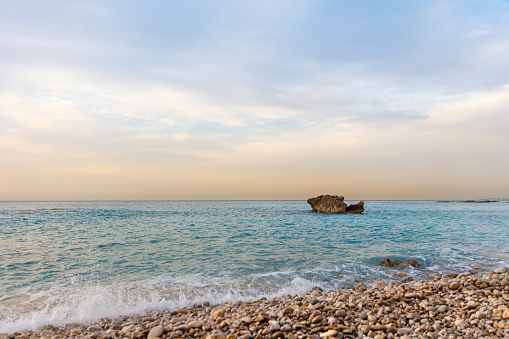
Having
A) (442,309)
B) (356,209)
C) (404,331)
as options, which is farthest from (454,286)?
(356,209)

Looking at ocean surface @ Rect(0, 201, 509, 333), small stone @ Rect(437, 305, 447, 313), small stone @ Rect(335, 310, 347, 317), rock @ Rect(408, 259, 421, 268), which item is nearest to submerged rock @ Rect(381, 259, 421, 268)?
rock @ Rect(408, 259, 421, 268)

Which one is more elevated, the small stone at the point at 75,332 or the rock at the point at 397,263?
the small stone at the point at 75,332

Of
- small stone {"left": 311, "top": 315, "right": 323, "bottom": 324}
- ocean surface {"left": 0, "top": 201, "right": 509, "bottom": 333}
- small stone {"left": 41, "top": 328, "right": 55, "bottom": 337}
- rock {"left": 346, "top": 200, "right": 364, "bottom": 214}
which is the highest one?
small stone {"left": 311, "top": 315, "right": 323, "bottom": 324}

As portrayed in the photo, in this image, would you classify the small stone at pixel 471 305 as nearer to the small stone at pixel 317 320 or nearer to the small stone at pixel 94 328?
the small stone at pixel 317 320

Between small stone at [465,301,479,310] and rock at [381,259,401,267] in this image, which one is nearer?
small stone at [465,301,479,310]

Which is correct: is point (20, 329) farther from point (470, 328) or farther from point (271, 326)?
point (470, 328)

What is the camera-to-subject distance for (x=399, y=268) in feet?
43.2

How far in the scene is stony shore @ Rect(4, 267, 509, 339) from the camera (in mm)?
5457

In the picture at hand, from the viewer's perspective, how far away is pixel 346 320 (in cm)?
611

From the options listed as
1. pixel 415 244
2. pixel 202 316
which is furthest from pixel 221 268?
pixel 415 244

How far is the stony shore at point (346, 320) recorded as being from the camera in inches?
215

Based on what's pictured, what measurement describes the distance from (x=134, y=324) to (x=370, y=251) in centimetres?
1451

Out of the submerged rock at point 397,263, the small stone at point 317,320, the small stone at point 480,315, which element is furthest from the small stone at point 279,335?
the submerged rock at point 397,263

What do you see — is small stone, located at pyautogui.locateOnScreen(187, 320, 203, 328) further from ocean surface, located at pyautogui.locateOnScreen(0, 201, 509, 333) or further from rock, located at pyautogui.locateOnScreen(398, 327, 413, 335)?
rock, located at pyautogui.locateOnScreen(398, 327, 413, 335)
